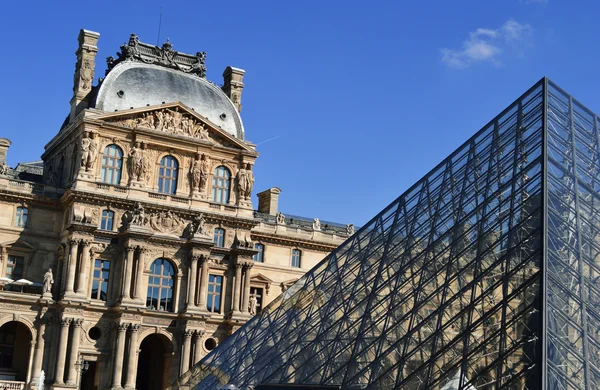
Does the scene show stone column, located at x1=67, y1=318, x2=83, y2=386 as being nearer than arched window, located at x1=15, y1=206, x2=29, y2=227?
Yes

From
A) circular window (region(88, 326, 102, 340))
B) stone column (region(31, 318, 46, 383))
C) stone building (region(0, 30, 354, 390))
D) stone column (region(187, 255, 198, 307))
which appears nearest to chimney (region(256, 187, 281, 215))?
stone building (region(0, 30, 354, 390))

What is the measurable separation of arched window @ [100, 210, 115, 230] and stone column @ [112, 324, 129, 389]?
5127 mm

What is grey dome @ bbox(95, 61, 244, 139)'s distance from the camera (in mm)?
50312

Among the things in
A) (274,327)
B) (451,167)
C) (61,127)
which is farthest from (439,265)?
(61,127)

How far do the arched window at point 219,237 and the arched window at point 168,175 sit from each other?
10.8 ft

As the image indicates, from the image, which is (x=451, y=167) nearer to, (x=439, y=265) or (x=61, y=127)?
(x=439, y=265)

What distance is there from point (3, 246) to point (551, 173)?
1282 inches

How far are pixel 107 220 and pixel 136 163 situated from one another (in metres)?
3.31

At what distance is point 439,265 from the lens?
975 inches

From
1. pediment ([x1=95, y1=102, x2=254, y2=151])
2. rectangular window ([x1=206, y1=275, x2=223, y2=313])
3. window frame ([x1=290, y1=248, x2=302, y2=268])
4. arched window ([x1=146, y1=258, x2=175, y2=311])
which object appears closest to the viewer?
arched window ([x1=146, y1=258, x2=175, y2=311])

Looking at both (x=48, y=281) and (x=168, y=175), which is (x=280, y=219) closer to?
(x=168, y=175)

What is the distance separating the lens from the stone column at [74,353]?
46125mm

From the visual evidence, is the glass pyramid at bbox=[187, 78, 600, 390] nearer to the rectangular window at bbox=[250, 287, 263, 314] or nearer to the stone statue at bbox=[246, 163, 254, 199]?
the stone statue at bbox=[246, 163, 254, 199]

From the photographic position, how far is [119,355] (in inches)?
1866
